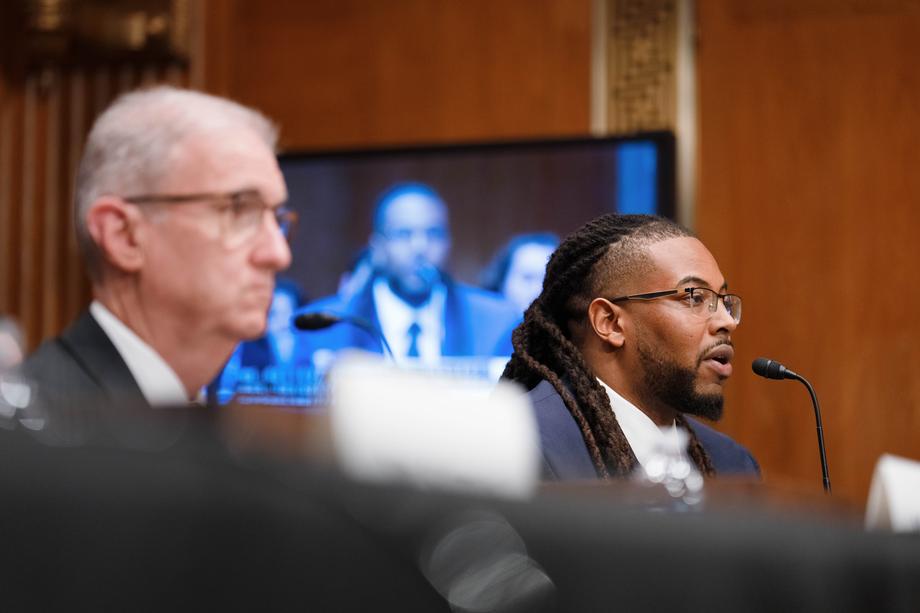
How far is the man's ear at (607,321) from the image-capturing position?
1694 millimetres

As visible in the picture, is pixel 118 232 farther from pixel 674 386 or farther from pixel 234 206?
pixel 674 386

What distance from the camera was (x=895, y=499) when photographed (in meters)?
0.50

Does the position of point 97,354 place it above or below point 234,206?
below

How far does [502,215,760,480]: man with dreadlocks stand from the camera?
5.32ft

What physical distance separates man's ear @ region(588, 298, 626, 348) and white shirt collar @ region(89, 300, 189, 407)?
646 millimetres

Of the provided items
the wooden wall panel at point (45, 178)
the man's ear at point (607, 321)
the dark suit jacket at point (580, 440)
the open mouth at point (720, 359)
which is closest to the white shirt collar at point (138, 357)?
the dark suit jacket at point (580, 440)

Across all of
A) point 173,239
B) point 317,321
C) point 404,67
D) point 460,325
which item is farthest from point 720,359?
point 404,67

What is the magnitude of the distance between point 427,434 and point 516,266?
3.35 meters

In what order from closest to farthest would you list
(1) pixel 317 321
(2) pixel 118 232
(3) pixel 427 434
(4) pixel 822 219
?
(3) pixel 427 434 < (2) pixel 118 232 < (1) pixel 317 321 < (4) pixel 822 219

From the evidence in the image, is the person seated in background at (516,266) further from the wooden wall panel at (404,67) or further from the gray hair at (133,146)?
the gray hair at (133,146)

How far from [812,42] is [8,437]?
3.93 metres

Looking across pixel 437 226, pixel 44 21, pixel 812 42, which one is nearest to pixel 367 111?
pixel 437 226

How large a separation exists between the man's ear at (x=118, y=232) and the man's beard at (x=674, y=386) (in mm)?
750

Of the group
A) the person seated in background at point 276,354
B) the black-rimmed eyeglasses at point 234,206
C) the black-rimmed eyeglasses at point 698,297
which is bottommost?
the person seated in background at point 276,354
